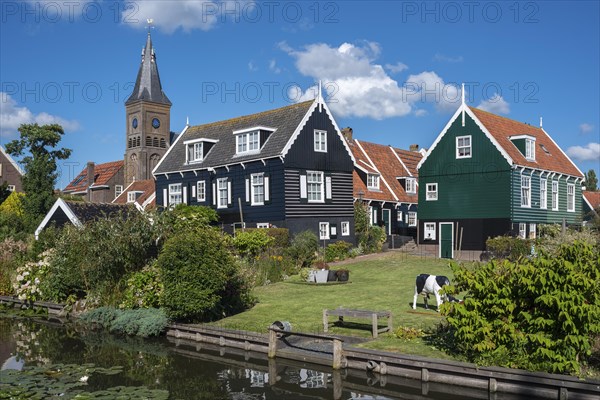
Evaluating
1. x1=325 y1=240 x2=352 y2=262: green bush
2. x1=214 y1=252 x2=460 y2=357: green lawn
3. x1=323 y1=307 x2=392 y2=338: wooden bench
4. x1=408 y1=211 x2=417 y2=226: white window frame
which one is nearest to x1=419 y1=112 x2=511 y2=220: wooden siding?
x1=214 y1=252 x2=460 y2=357: green lawn

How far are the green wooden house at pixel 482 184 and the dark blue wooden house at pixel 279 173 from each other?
6217mm

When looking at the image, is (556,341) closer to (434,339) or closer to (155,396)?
(434,339)

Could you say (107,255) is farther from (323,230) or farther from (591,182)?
(591,182)

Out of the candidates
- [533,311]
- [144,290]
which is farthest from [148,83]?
[533,311]

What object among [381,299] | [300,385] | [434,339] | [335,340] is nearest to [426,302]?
[381,299]

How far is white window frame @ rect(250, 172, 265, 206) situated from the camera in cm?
4016

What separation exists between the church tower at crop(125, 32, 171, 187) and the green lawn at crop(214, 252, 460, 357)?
56.8m

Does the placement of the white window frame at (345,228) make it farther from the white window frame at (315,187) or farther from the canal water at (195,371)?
the canal water at (195,371)

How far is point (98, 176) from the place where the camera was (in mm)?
84188

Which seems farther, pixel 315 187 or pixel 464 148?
pixel 315 187

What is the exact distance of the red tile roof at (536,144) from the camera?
3819cm

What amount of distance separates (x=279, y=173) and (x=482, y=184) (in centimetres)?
1341

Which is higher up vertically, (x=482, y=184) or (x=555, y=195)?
(x=482, y=184)

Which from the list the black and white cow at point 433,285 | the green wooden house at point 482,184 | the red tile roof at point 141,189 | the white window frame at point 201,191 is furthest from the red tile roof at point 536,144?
the red tile roof at point 141,189
